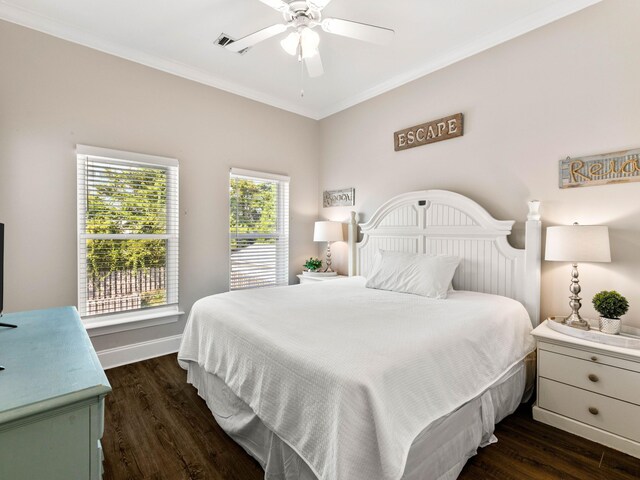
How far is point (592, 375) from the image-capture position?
194 cm

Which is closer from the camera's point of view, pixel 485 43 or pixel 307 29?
pixel 307 29

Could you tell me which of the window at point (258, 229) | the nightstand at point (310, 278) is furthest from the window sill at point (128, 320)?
the nightstand at point (310, 278)

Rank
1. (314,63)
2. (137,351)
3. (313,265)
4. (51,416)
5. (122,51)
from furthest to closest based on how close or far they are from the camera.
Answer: (313,265)
(137,351)
(122,51)
(314,63)
(51,416)

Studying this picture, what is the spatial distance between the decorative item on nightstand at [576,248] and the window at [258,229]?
2.91 meters

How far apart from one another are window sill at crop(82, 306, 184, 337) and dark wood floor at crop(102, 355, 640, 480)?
744 mm

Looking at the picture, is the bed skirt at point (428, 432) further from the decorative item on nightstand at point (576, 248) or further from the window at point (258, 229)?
the window at point (258, 229)

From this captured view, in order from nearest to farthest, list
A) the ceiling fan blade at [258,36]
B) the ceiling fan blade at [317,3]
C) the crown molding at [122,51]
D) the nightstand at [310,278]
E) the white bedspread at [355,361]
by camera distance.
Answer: the white bedspread at [355,361], the ceiling fan blade at [317,3], the ceiling fan blade at [258,36], the crown molding at [122,51], the nightstand at [310,278]

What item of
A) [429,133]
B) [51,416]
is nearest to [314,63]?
[429,133]

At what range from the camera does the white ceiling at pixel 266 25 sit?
2.43 meters

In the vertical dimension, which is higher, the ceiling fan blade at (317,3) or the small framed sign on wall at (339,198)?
the ceiling fan blade at (317,3)

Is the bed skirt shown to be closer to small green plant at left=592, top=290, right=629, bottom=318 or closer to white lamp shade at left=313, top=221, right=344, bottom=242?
small green plant at left=592, top=290, right=629, bottom=318

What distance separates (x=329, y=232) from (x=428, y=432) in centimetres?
275

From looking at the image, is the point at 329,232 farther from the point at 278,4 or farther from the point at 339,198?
the point at 278,4

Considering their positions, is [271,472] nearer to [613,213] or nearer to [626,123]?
[613,213]
